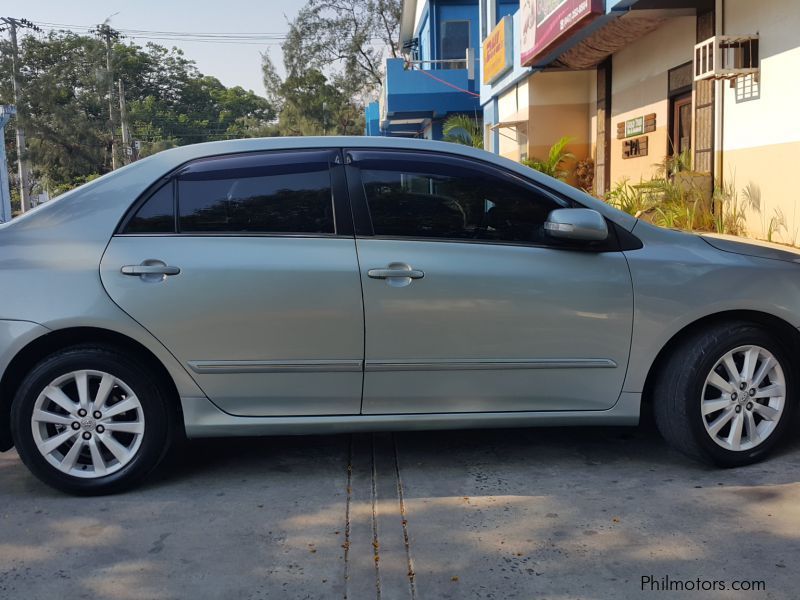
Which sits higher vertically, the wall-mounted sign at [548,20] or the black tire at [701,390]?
the wall-mounted sign at [548,20]

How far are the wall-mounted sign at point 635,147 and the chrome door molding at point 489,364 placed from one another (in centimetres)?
1001

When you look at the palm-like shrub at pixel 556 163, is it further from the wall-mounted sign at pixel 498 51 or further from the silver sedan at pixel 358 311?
the silver sedan at pixel 358 311

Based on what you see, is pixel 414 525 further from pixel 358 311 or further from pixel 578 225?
pixel 578 225

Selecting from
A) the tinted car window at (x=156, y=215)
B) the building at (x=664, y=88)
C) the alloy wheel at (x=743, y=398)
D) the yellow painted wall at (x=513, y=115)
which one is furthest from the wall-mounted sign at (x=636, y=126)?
the tinted car window at (x=156, y=215)

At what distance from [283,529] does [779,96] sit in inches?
300

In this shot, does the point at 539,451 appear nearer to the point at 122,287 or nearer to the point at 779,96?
the point at 122,287

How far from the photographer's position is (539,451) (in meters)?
4.61

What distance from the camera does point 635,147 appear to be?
540 inches

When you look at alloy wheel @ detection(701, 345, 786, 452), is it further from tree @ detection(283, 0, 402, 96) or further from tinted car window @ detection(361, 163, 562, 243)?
tree @ detection(283, 0, 402, 96)

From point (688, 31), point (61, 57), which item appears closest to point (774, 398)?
point (688, 31)

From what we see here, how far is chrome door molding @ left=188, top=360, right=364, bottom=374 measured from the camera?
4.00 metres

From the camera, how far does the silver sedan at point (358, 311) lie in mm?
3963

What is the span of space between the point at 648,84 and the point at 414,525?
36.1ft

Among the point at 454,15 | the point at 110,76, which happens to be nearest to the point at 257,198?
the point at 454,15
